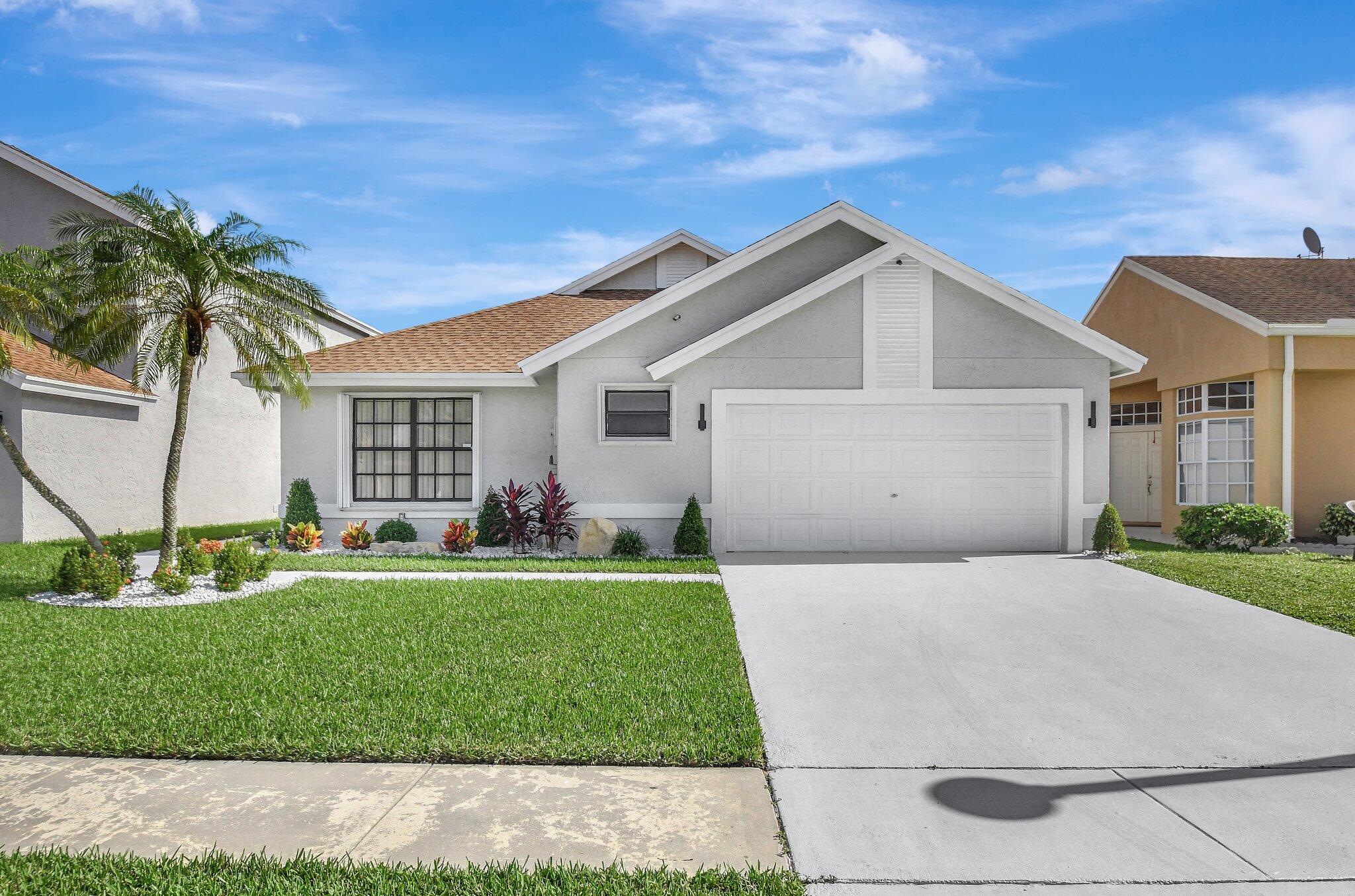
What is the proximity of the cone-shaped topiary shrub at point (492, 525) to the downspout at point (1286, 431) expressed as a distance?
14469 mm

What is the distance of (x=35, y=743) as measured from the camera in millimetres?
4777

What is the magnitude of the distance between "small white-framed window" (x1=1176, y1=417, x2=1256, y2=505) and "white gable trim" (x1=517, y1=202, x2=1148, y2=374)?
14.3 ft

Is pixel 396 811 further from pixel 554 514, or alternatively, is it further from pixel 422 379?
pixel 422 379

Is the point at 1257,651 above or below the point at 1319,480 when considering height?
below

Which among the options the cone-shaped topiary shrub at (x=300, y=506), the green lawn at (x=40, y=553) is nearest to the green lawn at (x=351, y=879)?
the green lawn at (x=40, y=553)

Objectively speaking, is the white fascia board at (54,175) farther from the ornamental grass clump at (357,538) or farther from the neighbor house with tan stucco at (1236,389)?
the neighbor house with tan stucco at (1236,389)

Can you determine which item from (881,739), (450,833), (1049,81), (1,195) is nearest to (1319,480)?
(1049,81)

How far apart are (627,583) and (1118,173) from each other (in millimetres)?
13267

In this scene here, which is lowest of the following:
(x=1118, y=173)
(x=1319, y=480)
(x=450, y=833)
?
(x=450, y=833)

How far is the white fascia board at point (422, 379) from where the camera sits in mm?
14016

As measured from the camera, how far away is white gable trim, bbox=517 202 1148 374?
12766mm

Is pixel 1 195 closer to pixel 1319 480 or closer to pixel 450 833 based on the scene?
pixel 450 833

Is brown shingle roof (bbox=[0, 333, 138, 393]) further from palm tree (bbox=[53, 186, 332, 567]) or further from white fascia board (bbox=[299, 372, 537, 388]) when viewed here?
palm tree (bbox=[53, 186, 332, 567])

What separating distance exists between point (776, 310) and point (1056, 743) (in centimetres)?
889
